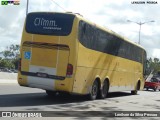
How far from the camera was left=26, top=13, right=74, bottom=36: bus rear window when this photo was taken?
17.0 m

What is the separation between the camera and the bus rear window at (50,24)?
17.0 meters

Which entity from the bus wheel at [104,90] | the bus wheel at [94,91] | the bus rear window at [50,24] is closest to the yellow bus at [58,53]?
the bus rear window at [50,24]

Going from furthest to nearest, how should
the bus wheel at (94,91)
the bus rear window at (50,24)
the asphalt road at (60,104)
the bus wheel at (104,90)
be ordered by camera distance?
the bus wheel at (104,90) < the bus wheel at (94,91) < the bus rear window at (50,24) < the asphalt road at (60,104)

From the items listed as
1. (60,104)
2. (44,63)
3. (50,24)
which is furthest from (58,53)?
(60,104)

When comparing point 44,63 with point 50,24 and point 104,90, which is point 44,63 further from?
point 104,90

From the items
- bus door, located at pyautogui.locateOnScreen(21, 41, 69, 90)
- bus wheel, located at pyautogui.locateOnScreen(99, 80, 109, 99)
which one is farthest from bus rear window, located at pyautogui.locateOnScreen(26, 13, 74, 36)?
bus wheel, located at pyautogui.locateOnScreen(99, 80, 109, 99)

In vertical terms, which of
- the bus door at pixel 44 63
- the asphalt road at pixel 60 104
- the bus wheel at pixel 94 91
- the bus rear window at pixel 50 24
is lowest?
the asphalt road at pixel 60 104

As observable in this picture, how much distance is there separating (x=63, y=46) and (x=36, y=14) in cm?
196

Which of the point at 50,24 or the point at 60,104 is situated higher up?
the point at 50,24

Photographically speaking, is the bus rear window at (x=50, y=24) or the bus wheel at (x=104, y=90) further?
the bus wheel at (x=104, y=90)

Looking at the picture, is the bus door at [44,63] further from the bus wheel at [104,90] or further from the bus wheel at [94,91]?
the bus wheel at [104,90]

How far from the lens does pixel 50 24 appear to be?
56.3 feet

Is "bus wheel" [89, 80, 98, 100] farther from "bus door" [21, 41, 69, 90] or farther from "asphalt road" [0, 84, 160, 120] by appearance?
"bus door" [21, 41, 69, 90]

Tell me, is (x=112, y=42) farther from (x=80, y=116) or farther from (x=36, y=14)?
(x=80, y=116)
